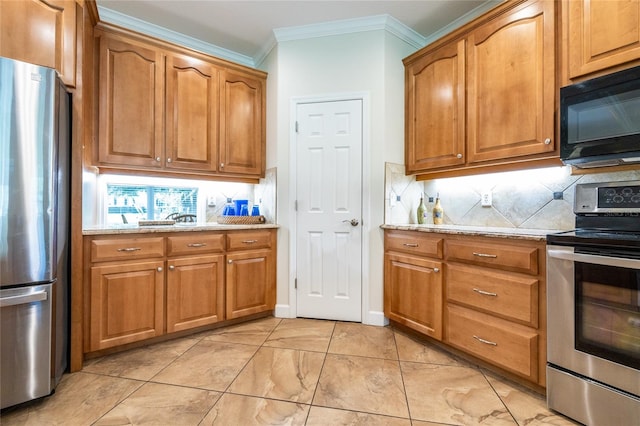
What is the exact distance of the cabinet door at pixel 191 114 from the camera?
2551 mm

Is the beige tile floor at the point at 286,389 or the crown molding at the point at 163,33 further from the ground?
the crown molding at the point at 163,33

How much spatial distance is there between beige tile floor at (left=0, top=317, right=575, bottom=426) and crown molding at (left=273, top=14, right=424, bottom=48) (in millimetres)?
2701

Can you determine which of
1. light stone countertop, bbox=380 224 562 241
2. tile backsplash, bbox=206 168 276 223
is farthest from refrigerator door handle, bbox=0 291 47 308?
light stone countertop, bbox=380 224 562 241

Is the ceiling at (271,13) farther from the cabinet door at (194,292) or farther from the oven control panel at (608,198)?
the cabinet door at (194,292)

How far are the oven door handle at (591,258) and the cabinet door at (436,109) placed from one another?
1.00 m

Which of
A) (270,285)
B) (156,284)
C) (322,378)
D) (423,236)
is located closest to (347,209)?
(423,236)

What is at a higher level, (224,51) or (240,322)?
(224,51)

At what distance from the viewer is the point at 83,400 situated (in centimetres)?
157

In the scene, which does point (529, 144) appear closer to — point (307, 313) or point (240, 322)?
point (307, 313)

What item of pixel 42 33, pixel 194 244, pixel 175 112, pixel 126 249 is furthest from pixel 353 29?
pixel 126 249

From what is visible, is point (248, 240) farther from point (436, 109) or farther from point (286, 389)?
point (436, 109)

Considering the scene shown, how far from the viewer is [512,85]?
1.96 meters

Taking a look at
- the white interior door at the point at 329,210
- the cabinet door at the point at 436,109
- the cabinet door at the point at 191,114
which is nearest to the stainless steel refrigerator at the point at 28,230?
the cabinet door at the point at 191,114

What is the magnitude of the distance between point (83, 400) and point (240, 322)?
1201 millimetres
